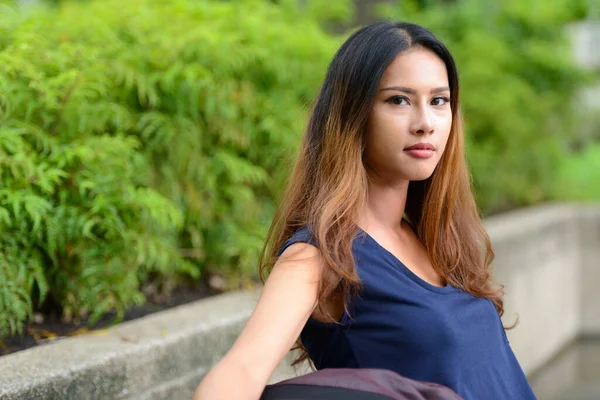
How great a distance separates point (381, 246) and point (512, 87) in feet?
19.8

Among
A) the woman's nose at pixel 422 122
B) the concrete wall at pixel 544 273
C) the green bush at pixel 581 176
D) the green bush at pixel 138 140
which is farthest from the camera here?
the green bush at pixel 581 176

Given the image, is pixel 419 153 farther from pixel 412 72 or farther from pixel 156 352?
pixel 156 352

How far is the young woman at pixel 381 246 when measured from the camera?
6.37 feet

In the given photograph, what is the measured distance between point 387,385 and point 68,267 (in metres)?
1.92

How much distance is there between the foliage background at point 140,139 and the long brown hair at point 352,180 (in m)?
1.17

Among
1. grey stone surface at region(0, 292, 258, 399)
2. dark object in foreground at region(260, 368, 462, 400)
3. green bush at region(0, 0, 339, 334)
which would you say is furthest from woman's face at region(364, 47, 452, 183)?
green bush at region(0, 0, 339, 334)

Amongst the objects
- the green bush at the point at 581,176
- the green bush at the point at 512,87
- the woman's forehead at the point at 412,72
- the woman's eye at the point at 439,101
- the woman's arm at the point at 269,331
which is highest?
the woman's forehead at the point at 412,72

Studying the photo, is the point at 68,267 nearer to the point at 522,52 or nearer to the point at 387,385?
the point at 387,385

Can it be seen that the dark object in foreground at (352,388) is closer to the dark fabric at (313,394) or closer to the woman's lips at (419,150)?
the dark fabric at (313,394)

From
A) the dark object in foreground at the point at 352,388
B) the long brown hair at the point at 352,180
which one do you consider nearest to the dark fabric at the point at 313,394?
the dark object in foreground at the point at 352,388

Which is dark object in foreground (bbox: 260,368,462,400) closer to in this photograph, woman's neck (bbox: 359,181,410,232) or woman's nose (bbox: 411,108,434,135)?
woman's neck (bbox: 359,181,410,232)

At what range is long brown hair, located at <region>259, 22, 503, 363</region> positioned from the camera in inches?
77.7

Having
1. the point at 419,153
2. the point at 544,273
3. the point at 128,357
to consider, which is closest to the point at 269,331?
the point at 419,153

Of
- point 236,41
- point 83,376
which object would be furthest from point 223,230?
point 83,376
